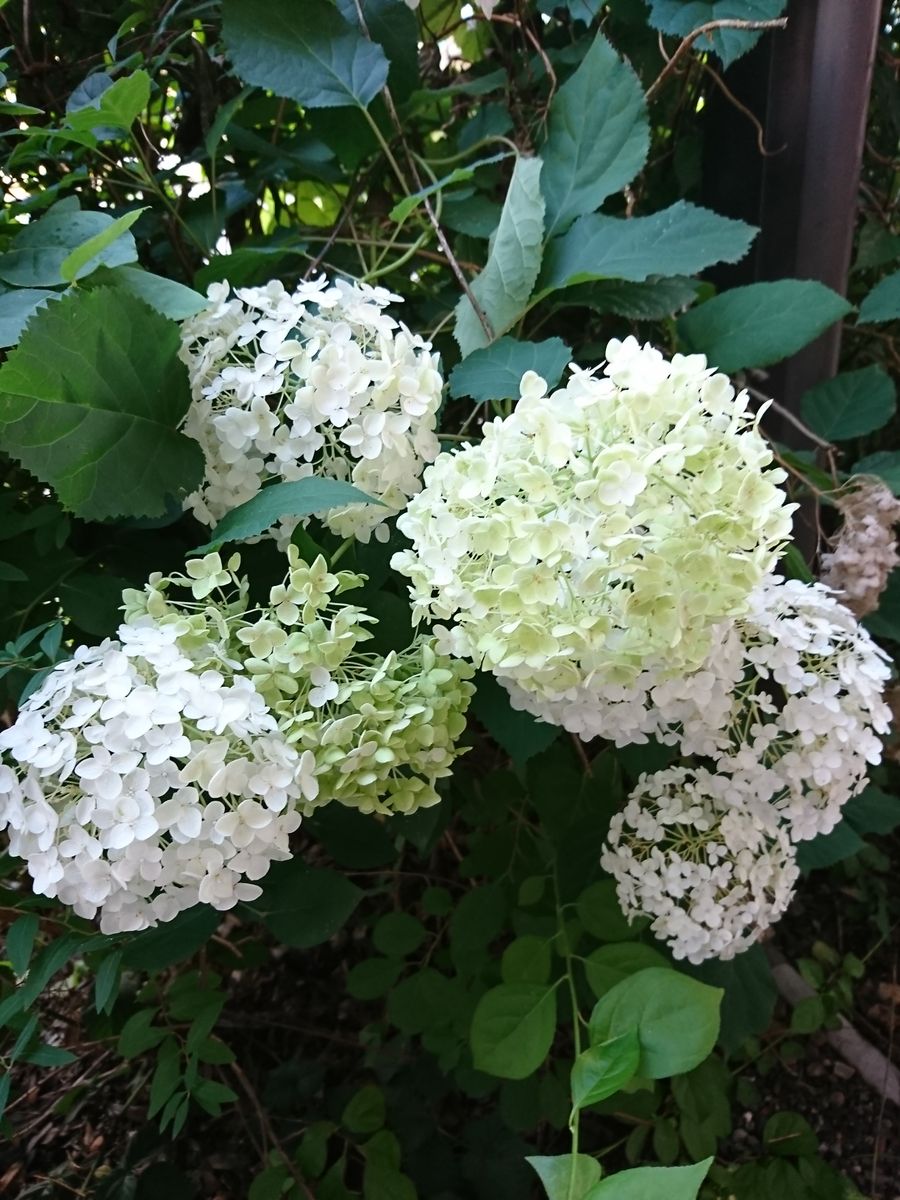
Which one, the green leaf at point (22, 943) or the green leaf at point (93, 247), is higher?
the green leaf at point (93, 247)

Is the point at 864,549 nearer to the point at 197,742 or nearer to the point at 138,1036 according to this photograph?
the point at 197,742

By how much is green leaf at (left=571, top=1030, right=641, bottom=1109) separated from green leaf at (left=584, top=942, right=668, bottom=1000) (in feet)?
0.73

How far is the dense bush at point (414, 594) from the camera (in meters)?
0.53

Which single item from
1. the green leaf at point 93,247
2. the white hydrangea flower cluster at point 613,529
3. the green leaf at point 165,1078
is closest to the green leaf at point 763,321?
the white hydrangea flower cluster at point 613,529

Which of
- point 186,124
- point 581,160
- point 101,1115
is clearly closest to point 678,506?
point 581,160

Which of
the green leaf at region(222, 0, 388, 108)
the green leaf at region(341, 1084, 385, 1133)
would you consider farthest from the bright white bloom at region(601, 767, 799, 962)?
the green leaf at region(222, 0, 388, 108)

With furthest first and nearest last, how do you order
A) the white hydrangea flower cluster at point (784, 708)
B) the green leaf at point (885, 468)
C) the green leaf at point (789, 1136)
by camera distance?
the green leaf at point (789, 1136), the green leaf at point (885, 468), the white hydrangea flower cluster at point (784, 708)

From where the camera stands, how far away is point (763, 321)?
2.63 ft

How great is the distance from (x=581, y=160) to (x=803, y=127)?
0.93ft

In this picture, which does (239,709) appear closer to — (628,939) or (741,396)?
(741,396)

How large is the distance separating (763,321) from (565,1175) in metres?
0.71

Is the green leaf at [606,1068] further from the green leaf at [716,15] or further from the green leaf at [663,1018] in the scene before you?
the green leaf at [716,15]

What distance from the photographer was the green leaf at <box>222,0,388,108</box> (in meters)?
0.81

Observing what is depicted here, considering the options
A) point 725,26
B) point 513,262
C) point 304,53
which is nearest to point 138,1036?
point 513,262
